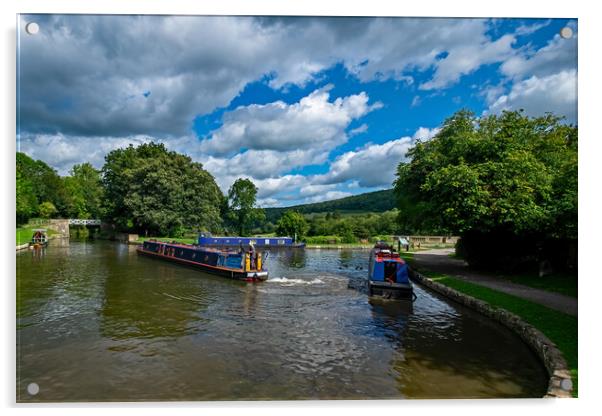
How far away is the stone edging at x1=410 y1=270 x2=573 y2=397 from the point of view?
203 inches

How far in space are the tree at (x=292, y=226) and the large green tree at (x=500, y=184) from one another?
29.8 m

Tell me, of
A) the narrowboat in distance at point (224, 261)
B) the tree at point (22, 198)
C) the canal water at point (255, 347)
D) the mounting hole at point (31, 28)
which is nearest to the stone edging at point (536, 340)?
the canal water at point (255, 347)

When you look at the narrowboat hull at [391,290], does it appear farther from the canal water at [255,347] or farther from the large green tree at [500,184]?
the large green tree at [500,184]

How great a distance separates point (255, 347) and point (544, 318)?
6.64 m

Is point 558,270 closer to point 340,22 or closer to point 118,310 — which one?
point 340,22

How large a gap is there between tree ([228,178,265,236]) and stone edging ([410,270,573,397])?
4352cm

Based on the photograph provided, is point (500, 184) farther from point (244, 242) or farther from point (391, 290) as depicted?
point (244, 242)

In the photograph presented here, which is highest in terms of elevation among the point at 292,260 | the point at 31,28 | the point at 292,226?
the point at 31,28

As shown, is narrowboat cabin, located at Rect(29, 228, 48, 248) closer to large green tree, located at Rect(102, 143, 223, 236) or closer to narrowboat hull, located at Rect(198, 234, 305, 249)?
large green tree, located at Rect(102, 143, 223, 236)

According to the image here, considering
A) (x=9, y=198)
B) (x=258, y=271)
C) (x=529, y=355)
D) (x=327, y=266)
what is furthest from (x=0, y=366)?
(x=327, y=266)

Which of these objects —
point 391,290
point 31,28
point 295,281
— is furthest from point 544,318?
point 31,28

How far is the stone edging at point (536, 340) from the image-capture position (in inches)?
203

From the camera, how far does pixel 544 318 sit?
29.0ft

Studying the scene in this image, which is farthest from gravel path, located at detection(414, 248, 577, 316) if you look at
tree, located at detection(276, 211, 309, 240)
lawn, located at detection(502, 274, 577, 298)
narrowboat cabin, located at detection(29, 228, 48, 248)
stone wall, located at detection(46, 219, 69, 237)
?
stone wall, located at detection(46, 219, 69, 237)
